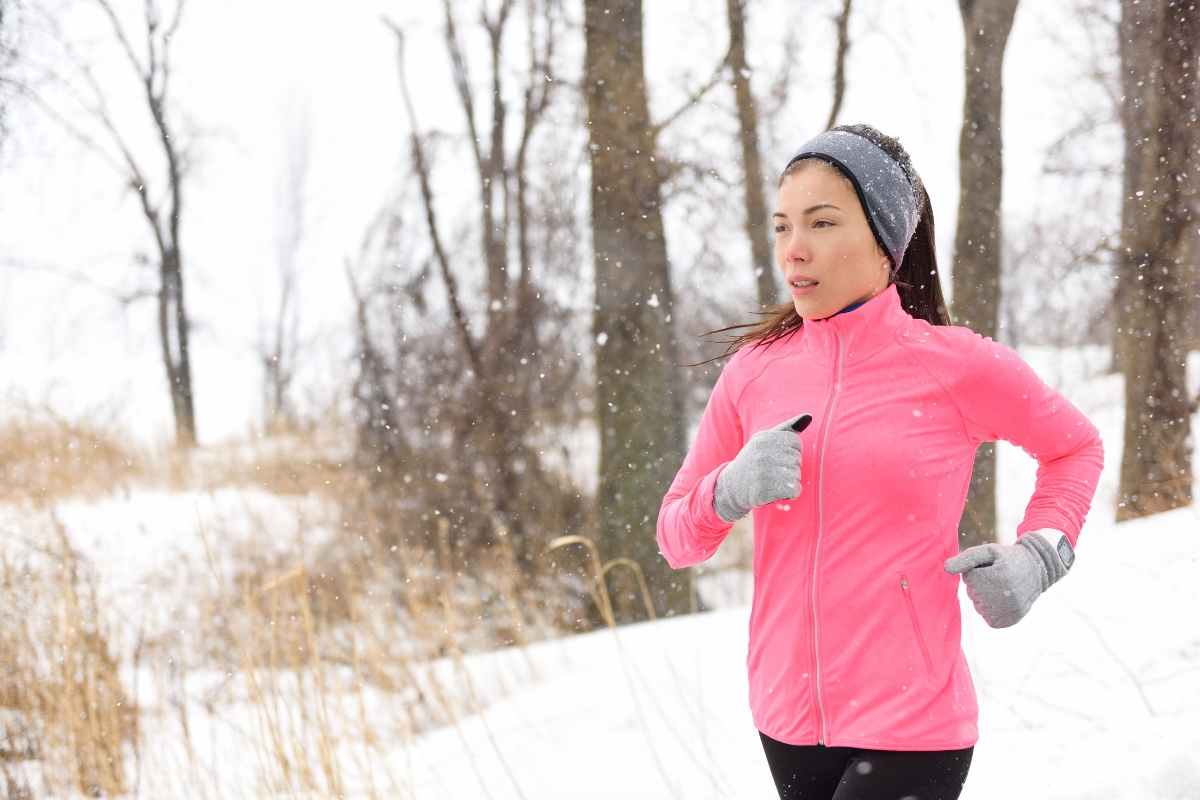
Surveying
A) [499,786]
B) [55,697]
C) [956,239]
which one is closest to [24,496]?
[55,697]

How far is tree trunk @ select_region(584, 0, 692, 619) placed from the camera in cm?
527

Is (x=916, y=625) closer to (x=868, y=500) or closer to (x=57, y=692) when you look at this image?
(x=868, y=500)

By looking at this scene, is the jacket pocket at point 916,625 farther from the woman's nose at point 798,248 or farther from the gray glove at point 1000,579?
the woman's nose at point 798,248

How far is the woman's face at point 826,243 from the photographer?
4.83ft

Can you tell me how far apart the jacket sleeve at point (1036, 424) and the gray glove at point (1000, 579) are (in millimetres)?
117

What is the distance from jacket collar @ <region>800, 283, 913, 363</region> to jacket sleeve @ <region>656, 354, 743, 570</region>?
19 cm

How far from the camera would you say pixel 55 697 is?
11.4 feet

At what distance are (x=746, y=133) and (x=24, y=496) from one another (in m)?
4.72

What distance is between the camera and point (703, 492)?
1.49 meters

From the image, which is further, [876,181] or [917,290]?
[917,290]

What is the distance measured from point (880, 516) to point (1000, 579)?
0.60ft

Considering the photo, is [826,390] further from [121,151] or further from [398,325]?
[121,151]

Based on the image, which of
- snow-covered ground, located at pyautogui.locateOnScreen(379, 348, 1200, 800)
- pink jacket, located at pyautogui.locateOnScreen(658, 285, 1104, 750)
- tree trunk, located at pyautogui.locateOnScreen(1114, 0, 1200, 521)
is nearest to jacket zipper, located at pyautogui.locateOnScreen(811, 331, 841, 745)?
pink jacket, located at pyautogui.locateOnScreen(658, 285, 1104, 750)

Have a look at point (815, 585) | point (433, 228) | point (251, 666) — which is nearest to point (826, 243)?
point (815, 585)
